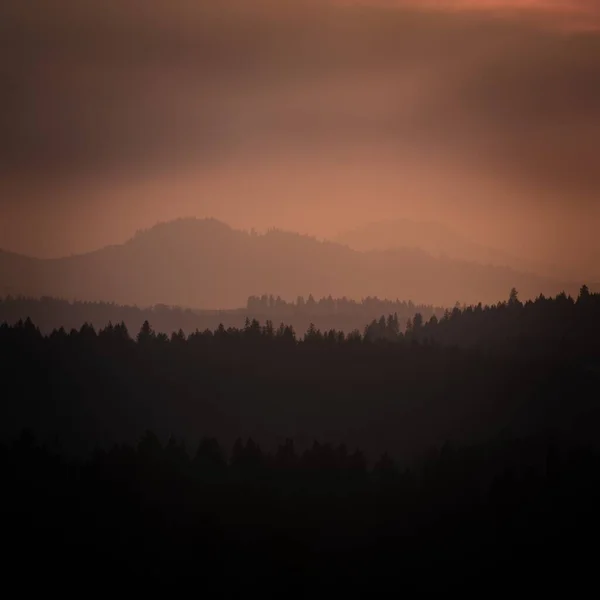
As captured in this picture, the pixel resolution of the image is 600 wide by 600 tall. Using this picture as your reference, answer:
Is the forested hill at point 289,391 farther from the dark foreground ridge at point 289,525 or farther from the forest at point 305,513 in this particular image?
the dark foreground ridge at point 289,525

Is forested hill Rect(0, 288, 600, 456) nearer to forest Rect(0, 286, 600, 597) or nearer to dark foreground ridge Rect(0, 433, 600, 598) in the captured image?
forest Rect(0, 286, 600, 597)

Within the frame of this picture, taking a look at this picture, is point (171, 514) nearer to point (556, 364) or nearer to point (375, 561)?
point (375, 561)

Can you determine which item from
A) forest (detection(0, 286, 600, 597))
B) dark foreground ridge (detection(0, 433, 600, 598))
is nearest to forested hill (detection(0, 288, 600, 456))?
forest (detection(0, 286, 600, 597))

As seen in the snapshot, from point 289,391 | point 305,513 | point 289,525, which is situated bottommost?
point 289,525

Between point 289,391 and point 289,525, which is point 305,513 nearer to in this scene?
point 289,525

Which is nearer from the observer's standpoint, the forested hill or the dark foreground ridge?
the dark foreground ridge

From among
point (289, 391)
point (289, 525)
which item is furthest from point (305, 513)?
point (289, 391)

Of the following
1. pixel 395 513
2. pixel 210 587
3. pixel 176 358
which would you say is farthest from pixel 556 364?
pixel 210 587

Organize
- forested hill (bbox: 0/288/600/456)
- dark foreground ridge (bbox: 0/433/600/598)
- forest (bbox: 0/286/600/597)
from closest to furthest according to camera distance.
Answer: dark foreground ridge (bbox: 0/433/600/598) < forest (bbox: 0/286/600/597) < forested hill (bbox: 0/288/600/456)

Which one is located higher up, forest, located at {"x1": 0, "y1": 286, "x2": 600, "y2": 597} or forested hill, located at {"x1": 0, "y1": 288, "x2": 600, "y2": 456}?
forested hill, located at {"x1": 0, "y1": 288, "x2": 600, "y2": 456}

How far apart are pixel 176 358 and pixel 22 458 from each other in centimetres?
9122

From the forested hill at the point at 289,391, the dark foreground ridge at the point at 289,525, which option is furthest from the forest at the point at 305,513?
the forested hill at the point at 289,391

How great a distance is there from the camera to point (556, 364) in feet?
625

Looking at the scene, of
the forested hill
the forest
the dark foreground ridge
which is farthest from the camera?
the forested hill
